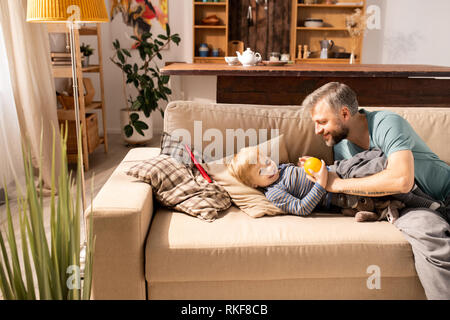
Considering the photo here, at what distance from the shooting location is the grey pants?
1.50 m

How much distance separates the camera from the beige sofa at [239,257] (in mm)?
1553

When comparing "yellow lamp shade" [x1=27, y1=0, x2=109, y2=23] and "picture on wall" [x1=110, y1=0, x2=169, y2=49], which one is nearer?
"yellow lamp shade" [x1=27, y1=0, x2=109, y2=23]

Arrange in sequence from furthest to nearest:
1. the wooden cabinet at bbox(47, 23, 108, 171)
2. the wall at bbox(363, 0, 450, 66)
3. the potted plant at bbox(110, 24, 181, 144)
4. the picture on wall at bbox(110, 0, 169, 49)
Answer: the wall at bbox(363, 0, 450, 66) < the picture on wall at bbox(110, 0, 169, 49) < the potted plant at bbox(110, 24, 181, 144) < the wooden cabinet at bbox(47, 23, 108, 171)

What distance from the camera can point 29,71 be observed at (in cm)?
303

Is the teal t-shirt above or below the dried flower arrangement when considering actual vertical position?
below

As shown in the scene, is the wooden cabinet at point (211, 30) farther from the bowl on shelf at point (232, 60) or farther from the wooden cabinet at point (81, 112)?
the bowl on shelf at point (232, 60)

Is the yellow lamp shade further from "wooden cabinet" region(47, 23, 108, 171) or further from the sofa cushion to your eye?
"wooden cabinet" region(47, 23, 108, 171)

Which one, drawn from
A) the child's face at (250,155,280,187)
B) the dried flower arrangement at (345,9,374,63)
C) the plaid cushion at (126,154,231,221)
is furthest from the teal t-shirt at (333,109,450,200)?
the dried flower arrangement at (345,9,374,63)

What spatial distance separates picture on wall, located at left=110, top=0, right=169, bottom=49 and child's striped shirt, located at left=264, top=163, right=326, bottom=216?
3912 millimetres

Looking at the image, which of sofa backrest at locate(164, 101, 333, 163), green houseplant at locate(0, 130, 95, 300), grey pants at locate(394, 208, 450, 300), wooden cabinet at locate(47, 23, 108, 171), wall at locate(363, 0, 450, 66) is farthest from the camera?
wall at locate(363, 0, 450, 66)

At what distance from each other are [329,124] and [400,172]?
0.35m

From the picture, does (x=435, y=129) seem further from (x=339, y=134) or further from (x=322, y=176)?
(x=322, y=176)

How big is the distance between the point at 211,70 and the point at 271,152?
1328 mm

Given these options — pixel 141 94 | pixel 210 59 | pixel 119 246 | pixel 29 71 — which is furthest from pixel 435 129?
pixel 210 59
